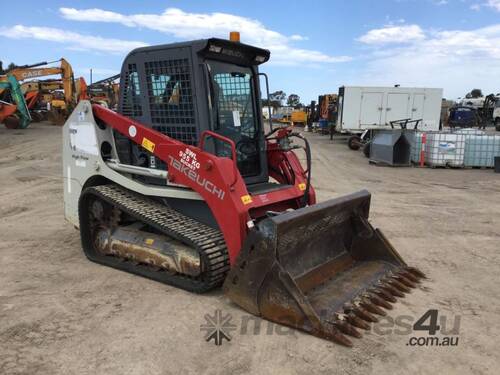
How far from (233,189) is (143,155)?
1.41 m

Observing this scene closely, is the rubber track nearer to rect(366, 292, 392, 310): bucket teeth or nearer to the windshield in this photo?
the windshield

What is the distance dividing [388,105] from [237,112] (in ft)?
53.4

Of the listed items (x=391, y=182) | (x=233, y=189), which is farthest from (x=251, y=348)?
(x=391, y=182)

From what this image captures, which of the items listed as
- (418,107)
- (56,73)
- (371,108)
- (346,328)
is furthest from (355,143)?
(346,328)

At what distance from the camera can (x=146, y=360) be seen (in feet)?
10.0

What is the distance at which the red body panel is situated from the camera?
3848 millimetres

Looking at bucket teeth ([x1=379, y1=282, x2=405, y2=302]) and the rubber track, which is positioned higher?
the rubber track

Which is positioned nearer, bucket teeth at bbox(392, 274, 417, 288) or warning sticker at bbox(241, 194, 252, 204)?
warning sticker at bbox(241, 194, 252, 204)

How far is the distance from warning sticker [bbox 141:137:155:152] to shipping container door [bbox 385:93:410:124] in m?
16.8

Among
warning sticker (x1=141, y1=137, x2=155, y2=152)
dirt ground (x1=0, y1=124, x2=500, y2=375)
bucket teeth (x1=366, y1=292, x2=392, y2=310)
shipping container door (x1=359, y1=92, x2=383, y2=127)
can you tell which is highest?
shipping container door (x1=359, y1=92, x2=383, y2=127)

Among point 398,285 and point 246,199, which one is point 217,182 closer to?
point 246,199

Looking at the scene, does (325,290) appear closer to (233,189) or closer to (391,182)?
(233,189)

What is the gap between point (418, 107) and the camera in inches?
779

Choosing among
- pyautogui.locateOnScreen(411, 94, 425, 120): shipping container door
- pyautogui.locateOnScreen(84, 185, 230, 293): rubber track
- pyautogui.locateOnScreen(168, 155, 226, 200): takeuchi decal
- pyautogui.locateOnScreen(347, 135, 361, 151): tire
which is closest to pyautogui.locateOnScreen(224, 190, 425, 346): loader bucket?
pyautogui.locateOnScreen(84, 185, 230, 293): rubber track
